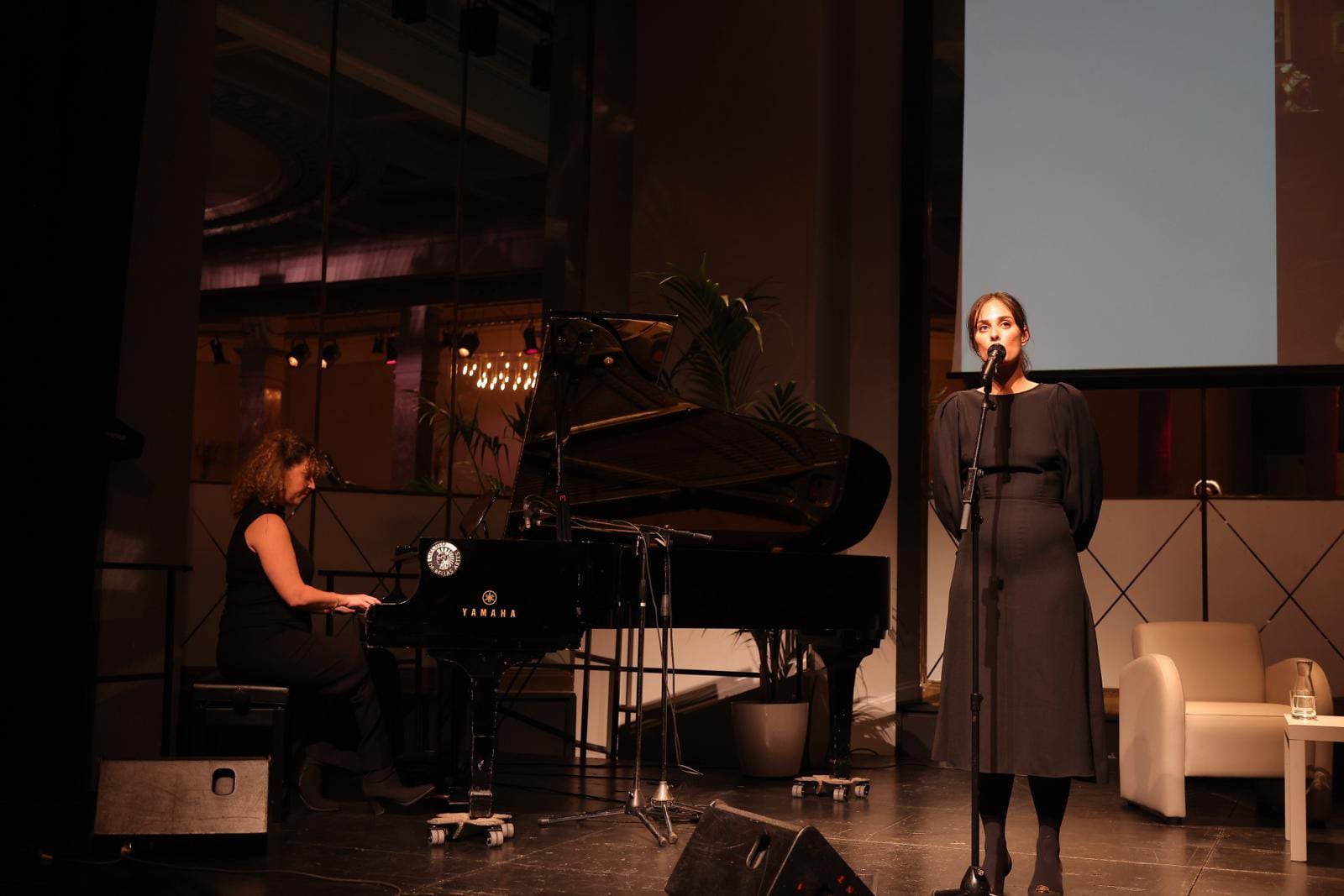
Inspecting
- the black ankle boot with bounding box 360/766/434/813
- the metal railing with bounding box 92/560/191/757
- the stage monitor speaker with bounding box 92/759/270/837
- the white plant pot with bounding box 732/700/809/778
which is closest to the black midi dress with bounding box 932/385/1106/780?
the stage monitor speaker with bounding box 92/759/270/837

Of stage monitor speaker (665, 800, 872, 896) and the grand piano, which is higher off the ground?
the grand piano

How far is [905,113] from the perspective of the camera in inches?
261

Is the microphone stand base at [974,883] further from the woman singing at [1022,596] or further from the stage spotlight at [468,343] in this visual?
the stage spotlight at [468,343]

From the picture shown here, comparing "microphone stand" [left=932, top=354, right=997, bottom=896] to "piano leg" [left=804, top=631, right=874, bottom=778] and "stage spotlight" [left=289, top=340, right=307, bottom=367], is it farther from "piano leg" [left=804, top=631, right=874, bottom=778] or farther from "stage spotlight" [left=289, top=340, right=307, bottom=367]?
"stage spotlight" [left=289, top=340, right=307, bottom=367]

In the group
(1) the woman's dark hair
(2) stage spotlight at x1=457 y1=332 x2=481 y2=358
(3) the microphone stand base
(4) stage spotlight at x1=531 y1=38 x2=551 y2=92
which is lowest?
(3) the microphone stand base

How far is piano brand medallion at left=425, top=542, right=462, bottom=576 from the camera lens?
371 cm

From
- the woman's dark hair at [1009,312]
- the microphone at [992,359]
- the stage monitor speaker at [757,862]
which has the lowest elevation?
the stage monitor speaker at [757,862]

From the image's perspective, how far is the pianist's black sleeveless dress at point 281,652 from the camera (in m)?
4.20

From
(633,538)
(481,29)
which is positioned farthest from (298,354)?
(633,538)

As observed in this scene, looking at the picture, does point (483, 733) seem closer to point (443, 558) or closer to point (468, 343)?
point (443, 558)

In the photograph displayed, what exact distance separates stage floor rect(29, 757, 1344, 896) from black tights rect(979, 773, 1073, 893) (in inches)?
11.5

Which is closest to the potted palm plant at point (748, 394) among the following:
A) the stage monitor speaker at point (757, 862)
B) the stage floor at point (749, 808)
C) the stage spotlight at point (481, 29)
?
the stage floor at point (749, 808)

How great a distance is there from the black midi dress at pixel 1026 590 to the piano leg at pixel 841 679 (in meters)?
1.86

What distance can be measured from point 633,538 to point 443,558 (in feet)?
3.54
